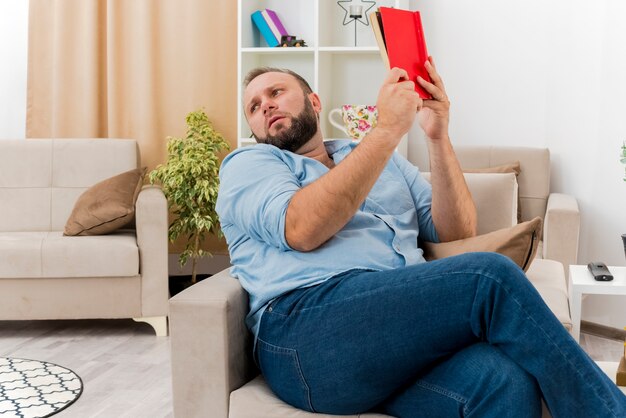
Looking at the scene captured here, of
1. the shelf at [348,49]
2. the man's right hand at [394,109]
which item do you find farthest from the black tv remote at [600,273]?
the shelf at [348,49]

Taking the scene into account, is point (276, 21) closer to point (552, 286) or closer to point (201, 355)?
point (552, 286)

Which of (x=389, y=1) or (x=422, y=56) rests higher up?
(x=389, y=1)

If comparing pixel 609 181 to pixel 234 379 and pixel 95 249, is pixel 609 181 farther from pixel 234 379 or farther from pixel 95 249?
pixel 234 379

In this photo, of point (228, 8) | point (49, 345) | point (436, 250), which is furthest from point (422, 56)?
point (228, 8)

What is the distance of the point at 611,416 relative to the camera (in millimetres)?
1356

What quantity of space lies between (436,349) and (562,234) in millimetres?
2024

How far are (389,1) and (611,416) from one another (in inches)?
122

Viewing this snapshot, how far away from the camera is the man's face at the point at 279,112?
2.06 m

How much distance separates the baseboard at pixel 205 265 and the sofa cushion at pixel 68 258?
116 centimetres

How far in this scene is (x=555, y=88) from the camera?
390 centimetres

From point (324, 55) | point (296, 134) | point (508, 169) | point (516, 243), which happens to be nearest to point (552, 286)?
point (516, 243)

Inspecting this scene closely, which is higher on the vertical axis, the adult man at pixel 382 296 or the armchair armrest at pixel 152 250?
the adult man at pixel 382 296

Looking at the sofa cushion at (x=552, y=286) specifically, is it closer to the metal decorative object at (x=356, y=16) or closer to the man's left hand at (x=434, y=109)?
the man's left hand at (x=434, y=109)

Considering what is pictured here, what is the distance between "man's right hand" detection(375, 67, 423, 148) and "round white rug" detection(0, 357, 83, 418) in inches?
60.5
